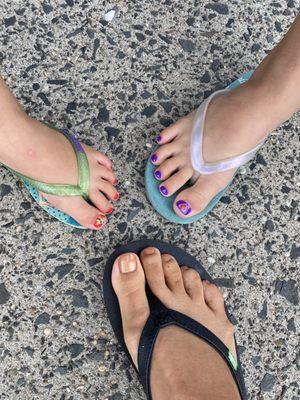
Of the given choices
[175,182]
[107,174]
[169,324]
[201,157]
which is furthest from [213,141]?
[169,324]

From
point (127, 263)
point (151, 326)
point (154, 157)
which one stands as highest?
point (154, 157)

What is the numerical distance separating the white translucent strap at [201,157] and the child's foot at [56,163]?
247 millimetres

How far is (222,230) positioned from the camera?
159cm

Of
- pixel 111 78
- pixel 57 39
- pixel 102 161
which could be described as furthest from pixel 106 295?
pixel 57 39

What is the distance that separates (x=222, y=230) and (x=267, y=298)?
0.24 metres

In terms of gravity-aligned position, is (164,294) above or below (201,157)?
below

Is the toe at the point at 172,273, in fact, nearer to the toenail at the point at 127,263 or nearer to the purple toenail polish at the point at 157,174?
the toenail at the point at 127,263

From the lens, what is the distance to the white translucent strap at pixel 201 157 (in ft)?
4.86

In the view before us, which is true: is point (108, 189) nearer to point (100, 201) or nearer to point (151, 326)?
point (100, 201)

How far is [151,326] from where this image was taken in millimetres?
1456

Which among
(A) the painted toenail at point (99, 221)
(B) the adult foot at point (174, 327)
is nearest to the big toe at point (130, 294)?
(B) the adult foot at point (174, 327)

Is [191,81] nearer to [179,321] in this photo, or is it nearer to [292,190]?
[292,190]

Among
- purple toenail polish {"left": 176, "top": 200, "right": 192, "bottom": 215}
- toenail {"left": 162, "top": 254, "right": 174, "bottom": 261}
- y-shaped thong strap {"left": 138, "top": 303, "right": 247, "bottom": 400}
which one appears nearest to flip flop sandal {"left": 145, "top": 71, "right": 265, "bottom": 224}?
purple toenail polish {"left": 176, "top": 200, "right": 192, "bottom": 215}

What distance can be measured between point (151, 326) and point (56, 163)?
1.69ft
